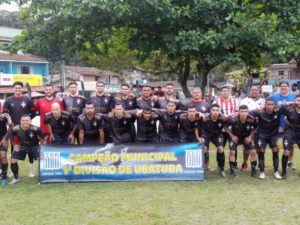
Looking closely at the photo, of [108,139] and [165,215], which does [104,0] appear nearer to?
[108,139]

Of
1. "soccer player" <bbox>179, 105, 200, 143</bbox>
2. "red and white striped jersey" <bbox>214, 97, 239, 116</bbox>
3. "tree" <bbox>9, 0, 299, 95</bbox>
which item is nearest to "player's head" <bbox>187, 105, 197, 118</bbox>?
"soccer player" <bbox>179, 105, 200, 143</bbox>

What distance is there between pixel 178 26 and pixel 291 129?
16.3 ft

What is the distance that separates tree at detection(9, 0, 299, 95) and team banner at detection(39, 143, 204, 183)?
156 inches

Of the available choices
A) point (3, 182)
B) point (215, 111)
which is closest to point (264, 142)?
point (215, 111)

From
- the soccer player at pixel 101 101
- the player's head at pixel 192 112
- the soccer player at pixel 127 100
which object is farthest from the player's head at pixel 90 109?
the player's head at pixel 192 112

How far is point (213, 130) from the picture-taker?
28.4 feet

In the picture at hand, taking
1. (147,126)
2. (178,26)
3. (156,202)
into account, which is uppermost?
(178,26)

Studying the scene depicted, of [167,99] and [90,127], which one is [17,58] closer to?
[167,99]

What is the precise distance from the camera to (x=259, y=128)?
8531 millimetres

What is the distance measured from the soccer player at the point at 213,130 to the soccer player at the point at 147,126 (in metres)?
0.91

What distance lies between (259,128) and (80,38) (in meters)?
7.10

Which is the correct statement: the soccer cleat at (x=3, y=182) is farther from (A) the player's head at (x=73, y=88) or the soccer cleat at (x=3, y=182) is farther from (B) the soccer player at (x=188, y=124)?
(B) the soccer player at (x=188, y=124)

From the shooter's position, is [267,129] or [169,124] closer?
[267,129]

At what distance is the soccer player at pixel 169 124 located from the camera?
852 centimetres
